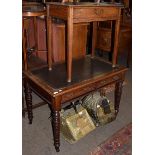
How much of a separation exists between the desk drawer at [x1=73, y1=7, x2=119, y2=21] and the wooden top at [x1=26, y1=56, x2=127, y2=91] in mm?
475

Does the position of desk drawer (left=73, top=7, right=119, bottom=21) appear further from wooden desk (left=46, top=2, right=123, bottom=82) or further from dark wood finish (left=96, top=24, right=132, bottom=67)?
dark wood finish (left=96, top=24, right=132, bottom=67)

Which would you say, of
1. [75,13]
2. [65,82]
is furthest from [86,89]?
[75,13]

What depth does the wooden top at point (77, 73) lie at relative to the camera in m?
1.73

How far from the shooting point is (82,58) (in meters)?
2.30

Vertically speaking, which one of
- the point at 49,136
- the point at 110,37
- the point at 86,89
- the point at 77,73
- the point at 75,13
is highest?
the point at 75,13

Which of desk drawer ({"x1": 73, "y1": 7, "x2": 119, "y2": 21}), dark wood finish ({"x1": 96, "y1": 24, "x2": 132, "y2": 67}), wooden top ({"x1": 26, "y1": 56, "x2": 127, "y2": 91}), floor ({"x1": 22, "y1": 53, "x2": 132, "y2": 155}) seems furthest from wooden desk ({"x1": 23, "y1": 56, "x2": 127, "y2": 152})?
dark wood finish ({"x1": 96, "y1": 24, "x2": 132, "y2": 67})

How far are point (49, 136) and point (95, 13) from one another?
3.95 feet

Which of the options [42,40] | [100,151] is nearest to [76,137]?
[100,151]

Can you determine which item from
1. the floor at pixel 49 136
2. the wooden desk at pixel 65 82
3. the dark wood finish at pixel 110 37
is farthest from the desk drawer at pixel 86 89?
the dark wood finish at pixel 110 37

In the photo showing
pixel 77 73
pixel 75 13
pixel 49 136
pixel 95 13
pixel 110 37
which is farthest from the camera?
pixel 110 37

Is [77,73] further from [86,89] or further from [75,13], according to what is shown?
[75,13]

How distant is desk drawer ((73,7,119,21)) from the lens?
161cm

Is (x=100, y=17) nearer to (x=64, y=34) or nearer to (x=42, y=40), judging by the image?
(x=64, y=34)

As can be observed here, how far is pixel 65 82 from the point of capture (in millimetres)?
1729
